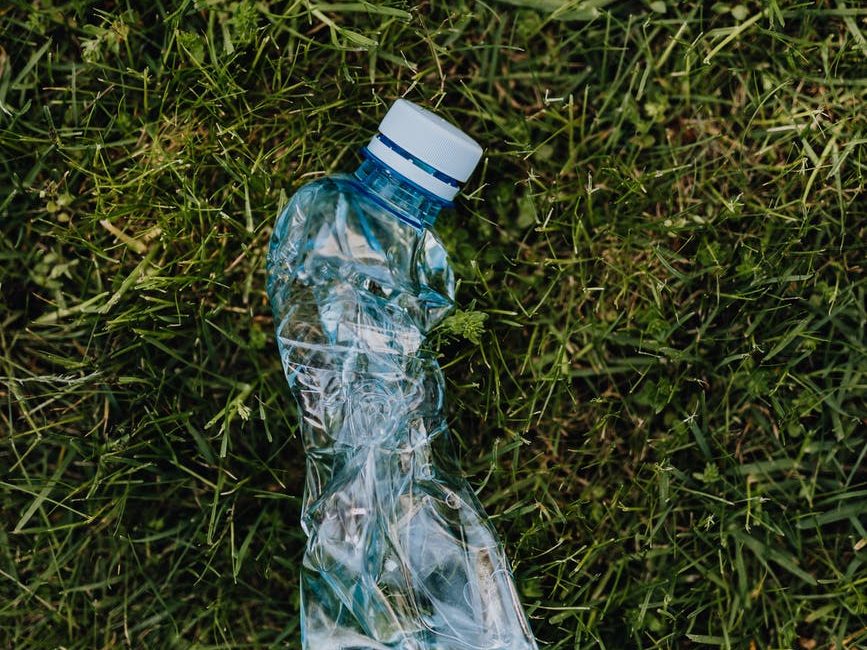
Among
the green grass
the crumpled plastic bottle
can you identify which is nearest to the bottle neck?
the crumpled plastic bottle

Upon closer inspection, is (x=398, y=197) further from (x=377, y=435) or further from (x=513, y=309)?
(x=377, y=435)

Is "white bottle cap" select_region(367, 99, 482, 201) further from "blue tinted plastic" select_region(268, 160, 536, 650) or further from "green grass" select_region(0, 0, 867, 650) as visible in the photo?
"green grass" select_region(0, 0, 867, 650)

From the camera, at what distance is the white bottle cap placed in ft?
7.19

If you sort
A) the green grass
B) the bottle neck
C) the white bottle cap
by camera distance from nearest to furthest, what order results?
the white bottle cap
the bottle neck
the green grass

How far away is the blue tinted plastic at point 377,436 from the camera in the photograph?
2375 mm

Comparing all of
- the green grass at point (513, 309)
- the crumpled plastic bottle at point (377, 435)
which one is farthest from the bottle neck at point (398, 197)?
the green grass at point (513, 309)

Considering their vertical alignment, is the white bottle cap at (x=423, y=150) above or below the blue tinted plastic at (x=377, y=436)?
above

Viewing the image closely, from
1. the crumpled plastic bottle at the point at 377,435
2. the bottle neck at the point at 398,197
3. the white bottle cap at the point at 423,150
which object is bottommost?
the crumpled plastic bottle at the point at 377,435

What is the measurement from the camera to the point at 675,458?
8.54 feet

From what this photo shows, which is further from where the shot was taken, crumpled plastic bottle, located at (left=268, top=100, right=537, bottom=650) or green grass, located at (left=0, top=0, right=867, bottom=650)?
green grass, located at (left=0, top=0, right=867, bottom=650)

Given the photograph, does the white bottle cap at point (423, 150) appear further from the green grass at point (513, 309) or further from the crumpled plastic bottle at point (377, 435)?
the green grass at point (513, 309)

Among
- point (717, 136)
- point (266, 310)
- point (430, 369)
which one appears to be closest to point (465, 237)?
point (430, 369)

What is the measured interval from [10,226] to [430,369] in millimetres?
1308

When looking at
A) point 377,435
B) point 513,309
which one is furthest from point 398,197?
point 377,435
